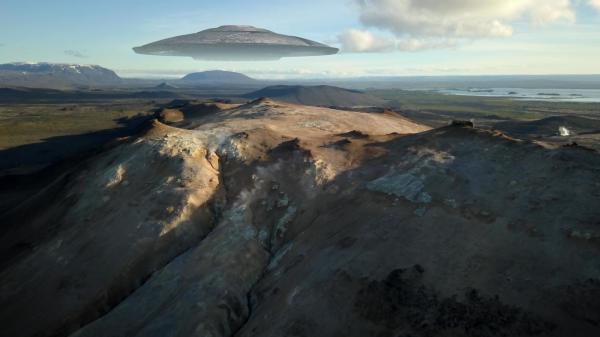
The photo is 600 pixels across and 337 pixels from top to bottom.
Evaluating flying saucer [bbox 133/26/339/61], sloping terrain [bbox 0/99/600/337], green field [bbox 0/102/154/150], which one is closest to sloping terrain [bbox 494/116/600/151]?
flying saucer [bbox 133/26/339/61]

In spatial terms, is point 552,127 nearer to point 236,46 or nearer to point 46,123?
point 236,46

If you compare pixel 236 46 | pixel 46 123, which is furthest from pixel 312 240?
pixel 46 123

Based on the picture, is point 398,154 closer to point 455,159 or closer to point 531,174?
point 455,159

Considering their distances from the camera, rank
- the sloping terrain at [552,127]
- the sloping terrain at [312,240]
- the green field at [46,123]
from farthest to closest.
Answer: the green field at [46,123]
the sloping terrain at [552,127]
the sloping terrain at [312,240]

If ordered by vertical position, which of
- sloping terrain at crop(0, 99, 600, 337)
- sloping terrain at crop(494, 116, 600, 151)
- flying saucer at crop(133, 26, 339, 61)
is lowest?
sloping terrain at crop(494, 116, 600, 151)

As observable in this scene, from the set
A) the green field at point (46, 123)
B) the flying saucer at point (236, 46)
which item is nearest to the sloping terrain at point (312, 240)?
the flying saucer at point (236, 46)

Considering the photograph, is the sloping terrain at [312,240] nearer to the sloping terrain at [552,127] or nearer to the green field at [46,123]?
the green field at [46,123]

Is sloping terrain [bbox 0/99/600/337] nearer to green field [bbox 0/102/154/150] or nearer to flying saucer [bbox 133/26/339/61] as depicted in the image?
flying saucer [bbox 133/26/339/61]
